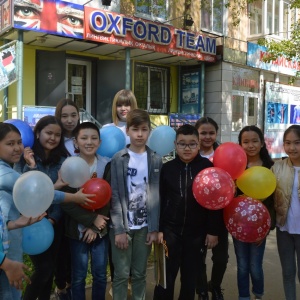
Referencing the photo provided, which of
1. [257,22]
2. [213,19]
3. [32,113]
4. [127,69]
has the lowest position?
[32,113]

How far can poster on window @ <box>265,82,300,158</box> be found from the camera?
1380cm

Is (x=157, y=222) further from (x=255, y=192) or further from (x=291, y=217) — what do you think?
(x=291, y=217)

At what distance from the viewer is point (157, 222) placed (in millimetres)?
2920

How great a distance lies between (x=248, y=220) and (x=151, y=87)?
9.55 m

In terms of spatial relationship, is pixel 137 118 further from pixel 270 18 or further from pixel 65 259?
pixel 270 18

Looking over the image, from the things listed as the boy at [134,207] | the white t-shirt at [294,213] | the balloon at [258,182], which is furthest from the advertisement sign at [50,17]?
the white t-shirt at [294,213]

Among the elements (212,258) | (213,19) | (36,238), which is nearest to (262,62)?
(213,19)

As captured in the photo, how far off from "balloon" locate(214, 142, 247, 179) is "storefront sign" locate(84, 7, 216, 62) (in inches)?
255

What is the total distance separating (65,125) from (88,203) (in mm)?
887

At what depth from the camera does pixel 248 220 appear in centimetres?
290

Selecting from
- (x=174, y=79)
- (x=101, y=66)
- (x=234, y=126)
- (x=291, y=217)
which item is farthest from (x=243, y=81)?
(x=291, y=217)

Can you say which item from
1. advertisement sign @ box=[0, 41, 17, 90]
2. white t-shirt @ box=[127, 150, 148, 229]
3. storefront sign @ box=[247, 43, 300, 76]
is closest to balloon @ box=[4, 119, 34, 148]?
white t-shirt @ box=[127, 150, 148, 229]

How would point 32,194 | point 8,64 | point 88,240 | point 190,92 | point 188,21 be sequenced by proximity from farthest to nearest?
point 190,92 → point 188,21 → point 8,64 → point 88,240 → point 32,194

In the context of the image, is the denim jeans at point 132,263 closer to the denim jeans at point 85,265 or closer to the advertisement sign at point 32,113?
the denim jeans at point 85,265
